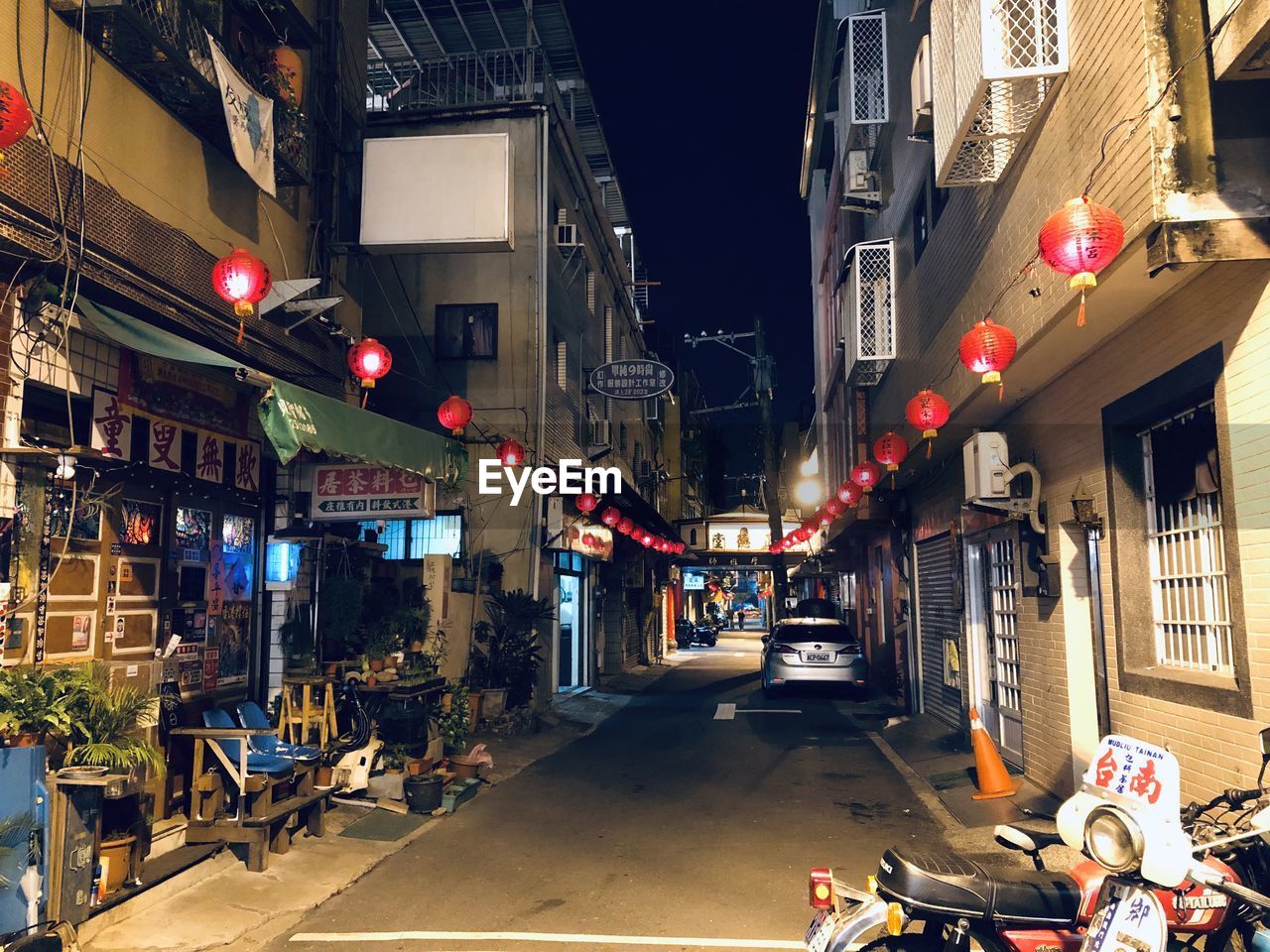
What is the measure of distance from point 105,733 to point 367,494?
16.7ft

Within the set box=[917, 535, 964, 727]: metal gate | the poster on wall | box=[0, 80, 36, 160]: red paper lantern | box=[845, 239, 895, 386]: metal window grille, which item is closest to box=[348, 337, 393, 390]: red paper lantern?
the poster on wall

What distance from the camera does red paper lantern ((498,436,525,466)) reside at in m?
15.0

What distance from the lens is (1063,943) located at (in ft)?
13.6

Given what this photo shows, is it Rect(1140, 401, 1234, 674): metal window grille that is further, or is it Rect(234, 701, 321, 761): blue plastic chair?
Rect(234, 701, 321, 761): blue plastic chair

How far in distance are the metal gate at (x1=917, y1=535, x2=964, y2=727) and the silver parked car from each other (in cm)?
255

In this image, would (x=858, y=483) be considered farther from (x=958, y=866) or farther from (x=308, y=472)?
(x=958, y=866)

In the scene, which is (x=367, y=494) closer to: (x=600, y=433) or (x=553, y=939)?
(x=553, y=939)

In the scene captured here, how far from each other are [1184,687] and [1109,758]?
11.6 feet

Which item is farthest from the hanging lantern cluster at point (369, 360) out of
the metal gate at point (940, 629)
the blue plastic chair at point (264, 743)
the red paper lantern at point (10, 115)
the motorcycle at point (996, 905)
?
the metal gate at point (940, 629)

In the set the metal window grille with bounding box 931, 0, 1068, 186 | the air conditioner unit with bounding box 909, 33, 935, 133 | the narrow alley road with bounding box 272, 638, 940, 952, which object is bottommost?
the narrow alley road with bounding box 272, 638, 940, 952

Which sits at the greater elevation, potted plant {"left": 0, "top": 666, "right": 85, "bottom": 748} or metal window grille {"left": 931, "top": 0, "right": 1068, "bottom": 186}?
metal window grille {"left": 931, "top": 0, "right": 1068, "bottom": 186}

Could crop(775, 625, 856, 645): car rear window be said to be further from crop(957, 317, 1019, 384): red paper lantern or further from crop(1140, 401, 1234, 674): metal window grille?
crop(957, 317, 1019, 384): red paper lantern

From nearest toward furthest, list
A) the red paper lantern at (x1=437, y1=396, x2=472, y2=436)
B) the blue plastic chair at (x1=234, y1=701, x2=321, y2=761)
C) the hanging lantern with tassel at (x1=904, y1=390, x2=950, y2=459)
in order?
the blue plastic chair at (x1=234, y1=701, x2=321, y2=761)
the hanging lantern with tassel at (x1=904, y1=390, x2=950, y2=459)
the red paper lantern at (x1=437, y1=396, x2=472, y2=436)

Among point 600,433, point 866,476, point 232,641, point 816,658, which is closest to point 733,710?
point 816,658
